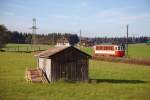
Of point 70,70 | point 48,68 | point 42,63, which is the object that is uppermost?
point 42,63

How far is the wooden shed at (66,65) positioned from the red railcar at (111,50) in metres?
41.3

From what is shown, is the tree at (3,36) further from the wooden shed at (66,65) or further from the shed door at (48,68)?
the wooden shed at (66,65)

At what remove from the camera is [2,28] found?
348 ft

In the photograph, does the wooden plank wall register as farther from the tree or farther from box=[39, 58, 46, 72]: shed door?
the tree

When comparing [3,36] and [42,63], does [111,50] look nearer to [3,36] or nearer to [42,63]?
[42,63]

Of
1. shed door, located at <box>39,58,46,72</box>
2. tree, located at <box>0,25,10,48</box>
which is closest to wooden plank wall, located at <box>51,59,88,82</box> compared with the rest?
shed door, located at <box>39,58,46,72</box>

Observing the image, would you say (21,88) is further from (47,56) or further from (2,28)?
(2,28)

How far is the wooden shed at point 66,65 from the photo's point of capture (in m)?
29.2

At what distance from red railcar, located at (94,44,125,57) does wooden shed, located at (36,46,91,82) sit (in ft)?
136

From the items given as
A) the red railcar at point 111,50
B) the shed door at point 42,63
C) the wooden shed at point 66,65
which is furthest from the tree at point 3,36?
the wooden shed at point 66,65

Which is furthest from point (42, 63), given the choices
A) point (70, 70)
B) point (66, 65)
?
point (70, 70)

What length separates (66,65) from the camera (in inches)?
1171

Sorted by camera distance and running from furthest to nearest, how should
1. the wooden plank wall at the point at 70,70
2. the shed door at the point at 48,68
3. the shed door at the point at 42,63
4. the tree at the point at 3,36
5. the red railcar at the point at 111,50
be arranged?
the tree at the point at 3,36 → the red railcar at the point at 111,50 → the shed door at the point at 42,63 → the shed door at the point at 48,68 → the wooden plank wall at the point at 70,70

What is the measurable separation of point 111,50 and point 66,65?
146 feet
